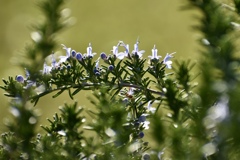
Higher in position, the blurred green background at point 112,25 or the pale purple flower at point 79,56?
the blurred green background at point 112,25

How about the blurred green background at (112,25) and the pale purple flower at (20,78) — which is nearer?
the pale purple flower at (20,78)

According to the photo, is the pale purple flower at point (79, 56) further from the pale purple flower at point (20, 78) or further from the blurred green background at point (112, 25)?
the blurred green background at point (112, 25)

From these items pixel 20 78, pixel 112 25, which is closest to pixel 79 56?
pixel 20 78

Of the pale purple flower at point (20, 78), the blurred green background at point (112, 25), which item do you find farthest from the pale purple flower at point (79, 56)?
the blurred green background at point (112, 25)

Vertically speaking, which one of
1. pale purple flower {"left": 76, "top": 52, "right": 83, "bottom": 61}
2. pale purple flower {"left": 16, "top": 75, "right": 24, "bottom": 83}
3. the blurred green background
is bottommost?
pale purple flower {"left": 16, "top": 75, "right": 24, "bottom": 83}

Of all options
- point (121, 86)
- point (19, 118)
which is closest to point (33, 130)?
point (19, 118)

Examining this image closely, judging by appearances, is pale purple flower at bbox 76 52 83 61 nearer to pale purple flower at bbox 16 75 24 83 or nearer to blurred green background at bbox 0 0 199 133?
pale purple flower at bbox 16 75 24 83

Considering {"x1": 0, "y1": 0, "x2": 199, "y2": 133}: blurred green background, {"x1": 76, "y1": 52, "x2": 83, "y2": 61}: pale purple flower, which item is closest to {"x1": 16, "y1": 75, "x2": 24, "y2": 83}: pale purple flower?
{"x1": 76, "y1": 52, "x2": 83, "y2": 61}: pale purple flower

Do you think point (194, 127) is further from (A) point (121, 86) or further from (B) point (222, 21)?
(A) point (121, 86)

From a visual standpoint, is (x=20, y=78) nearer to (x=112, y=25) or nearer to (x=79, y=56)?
(x=79, y=56)
